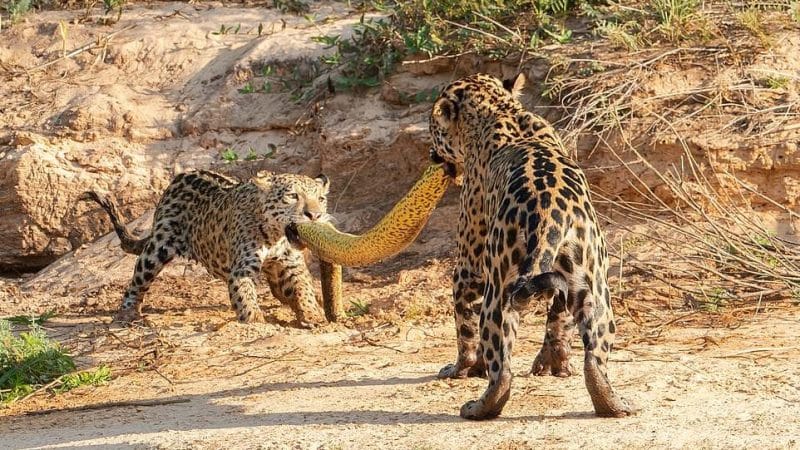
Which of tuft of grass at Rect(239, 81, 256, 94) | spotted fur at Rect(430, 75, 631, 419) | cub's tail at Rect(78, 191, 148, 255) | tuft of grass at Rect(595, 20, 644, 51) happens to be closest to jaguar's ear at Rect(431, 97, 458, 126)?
spotted fur at Rect(430, 75, 631, 419)

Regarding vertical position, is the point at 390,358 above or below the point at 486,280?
below

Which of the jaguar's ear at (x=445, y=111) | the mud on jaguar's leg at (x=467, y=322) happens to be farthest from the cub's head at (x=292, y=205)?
the mud on jaguar's leg at (x=467, y=322)

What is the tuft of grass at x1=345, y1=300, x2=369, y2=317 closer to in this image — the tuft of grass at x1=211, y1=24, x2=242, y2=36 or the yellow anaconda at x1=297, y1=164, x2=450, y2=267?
the yellow anaconda at x1=297, y1=164, x2=450, y2=267

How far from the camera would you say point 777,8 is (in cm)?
1294

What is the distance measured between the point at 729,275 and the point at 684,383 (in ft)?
8.41

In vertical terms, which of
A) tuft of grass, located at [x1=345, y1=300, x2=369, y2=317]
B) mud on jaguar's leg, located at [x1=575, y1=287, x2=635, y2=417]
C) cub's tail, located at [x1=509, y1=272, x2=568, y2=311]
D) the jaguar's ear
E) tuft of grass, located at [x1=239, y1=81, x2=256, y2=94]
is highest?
the jaguar's ear

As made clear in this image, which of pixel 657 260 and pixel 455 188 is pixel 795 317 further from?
pixel 455 188

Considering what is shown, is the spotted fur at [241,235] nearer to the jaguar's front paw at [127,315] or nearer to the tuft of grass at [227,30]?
the jaguar's front paw at [127,315]

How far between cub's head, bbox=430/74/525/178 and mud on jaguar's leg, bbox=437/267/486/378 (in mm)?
1125

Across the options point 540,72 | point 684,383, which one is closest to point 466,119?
point 684,383

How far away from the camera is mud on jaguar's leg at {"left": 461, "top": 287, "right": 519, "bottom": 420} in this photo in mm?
7398

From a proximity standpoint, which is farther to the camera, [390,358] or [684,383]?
[390,358]

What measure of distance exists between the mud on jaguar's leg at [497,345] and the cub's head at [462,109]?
6.46 ft

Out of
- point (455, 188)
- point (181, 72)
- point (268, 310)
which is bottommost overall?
point (268, 310)
